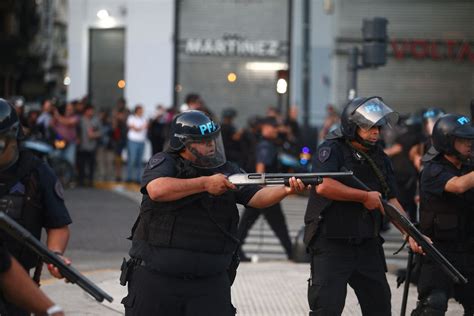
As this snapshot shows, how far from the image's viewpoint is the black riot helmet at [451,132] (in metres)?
7.08

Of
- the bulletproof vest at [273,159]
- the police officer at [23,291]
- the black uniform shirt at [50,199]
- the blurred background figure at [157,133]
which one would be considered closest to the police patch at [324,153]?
the black uniform shirt at [50,199]

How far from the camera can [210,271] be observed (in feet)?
18.2

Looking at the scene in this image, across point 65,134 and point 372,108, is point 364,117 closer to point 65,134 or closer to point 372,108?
point 372,108

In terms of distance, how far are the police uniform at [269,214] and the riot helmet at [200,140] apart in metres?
5.44

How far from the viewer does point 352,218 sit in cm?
650

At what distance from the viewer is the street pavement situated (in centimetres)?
879

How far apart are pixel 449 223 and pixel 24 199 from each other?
3.04m

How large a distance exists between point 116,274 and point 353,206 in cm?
444

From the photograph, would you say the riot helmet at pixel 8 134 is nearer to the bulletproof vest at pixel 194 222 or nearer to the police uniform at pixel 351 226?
the bulletproof vest at pixel 194 222

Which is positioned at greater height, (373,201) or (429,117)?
(429,117)

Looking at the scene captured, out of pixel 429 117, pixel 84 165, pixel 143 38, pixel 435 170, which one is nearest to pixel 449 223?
pixel 435 170

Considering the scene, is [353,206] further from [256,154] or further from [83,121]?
[83,121]

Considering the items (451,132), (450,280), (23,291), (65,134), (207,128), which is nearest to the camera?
(23,291)

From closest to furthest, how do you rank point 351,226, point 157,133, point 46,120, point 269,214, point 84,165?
→ 1. point 351,226
2. point 269,214
3. point 46,120
4. point 84,165
5. point 157,133
